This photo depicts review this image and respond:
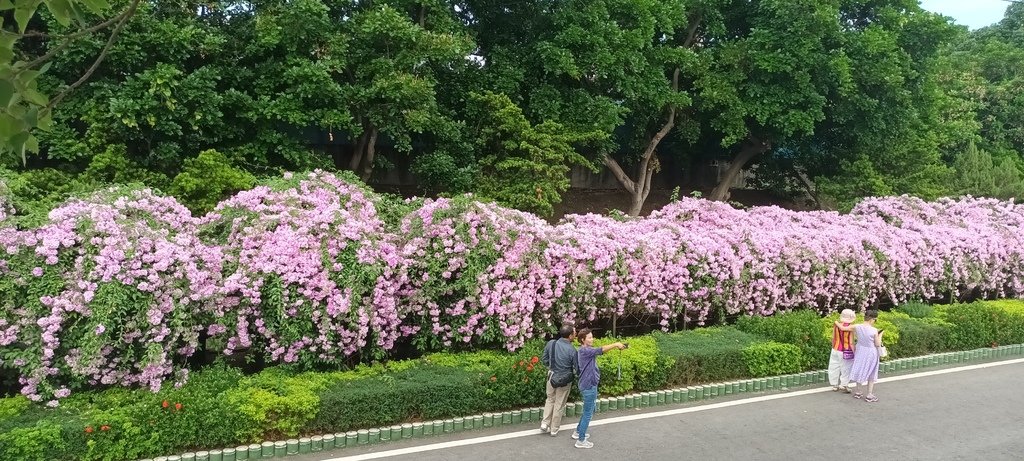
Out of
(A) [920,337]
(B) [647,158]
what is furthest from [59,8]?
(B) [647,158]

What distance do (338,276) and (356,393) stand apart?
121 centimetres

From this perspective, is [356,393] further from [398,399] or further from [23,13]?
[23,13]

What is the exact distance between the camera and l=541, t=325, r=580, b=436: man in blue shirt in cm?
596

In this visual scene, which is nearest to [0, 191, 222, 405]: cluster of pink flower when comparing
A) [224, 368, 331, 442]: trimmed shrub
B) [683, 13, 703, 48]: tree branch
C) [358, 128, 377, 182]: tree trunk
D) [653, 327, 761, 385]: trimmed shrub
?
[224, 368, 331, 442]: trimmed shrub

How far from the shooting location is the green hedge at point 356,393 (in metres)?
5.13

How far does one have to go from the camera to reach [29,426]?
5016mm

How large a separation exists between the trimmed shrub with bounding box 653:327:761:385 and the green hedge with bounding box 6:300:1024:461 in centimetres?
1

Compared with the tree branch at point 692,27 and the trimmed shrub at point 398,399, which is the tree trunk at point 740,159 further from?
the trimmed shrub at point 398,399

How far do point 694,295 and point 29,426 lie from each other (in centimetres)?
726

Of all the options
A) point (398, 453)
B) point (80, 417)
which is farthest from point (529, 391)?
point (80, 417)

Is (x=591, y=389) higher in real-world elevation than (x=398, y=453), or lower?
higher

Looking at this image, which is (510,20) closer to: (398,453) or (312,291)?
(312,291)

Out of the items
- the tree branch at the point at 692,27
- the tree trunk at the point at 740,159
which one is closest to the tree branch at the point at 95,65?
the tree branch at the point at 692,27

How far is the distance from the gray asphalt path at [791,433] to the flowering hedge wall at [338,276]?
1.50 metres
